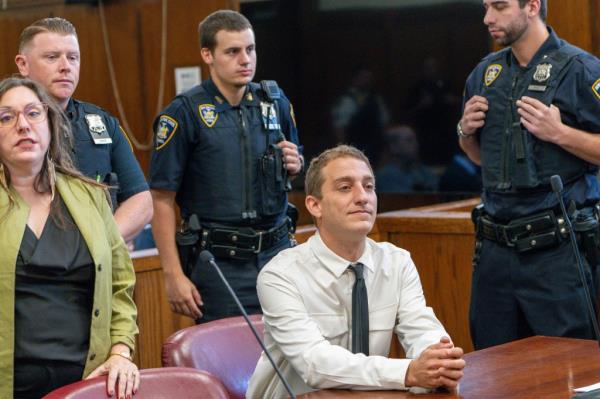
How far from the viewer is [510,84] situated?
11.9 feet

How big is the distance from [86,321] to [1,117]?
52cm

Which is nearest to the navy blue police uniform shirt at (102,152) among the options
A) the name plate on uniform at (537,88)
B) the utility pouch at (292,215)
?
the utility pouch at (292,215)

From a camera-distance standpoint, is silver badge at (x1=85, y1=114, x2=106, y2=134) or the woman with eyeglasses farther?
silver badge at (x1=85, y1=114, x2=106, y2=134)

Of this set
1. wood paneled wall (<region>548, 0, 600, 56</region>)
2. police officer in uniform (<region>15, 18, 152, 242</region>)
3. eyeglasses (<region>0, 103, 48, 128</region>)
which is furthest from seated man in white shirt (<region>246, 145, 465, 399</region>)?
wood paneled wall (<region>548, 0, 600, 56</region>)

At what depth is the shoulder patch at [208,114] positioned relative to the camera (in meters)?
3.68

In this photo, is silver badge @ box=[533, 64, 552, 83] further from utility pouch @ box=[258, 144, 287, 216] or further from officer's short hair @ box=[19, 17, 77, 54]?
officer's short hair @ box=[19, 17, 77, 54]

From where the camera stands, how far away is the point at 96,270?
2650 mm

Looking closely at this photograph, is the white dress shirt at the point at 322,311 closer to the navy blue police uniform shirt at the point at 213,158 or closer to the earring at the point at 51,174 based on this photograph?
the earring at the point at 51,174

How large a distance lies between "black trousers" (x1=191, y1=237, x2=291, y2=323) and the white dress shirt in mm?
916

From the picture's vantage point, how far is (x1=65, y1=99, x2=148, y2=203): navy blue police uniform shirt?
131 inches

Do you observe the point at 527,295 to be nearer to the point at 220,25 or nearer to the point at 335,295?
the point at 335,295

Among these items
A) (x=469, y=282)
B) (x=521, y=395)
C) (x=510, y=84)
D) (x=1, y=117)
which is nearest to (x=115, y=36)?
(x=469, y=282)

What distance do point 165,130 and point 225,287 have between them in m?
0.54

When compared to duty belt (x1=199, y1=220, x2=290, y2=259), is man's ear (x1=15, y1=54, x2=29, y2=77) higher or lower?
higher
